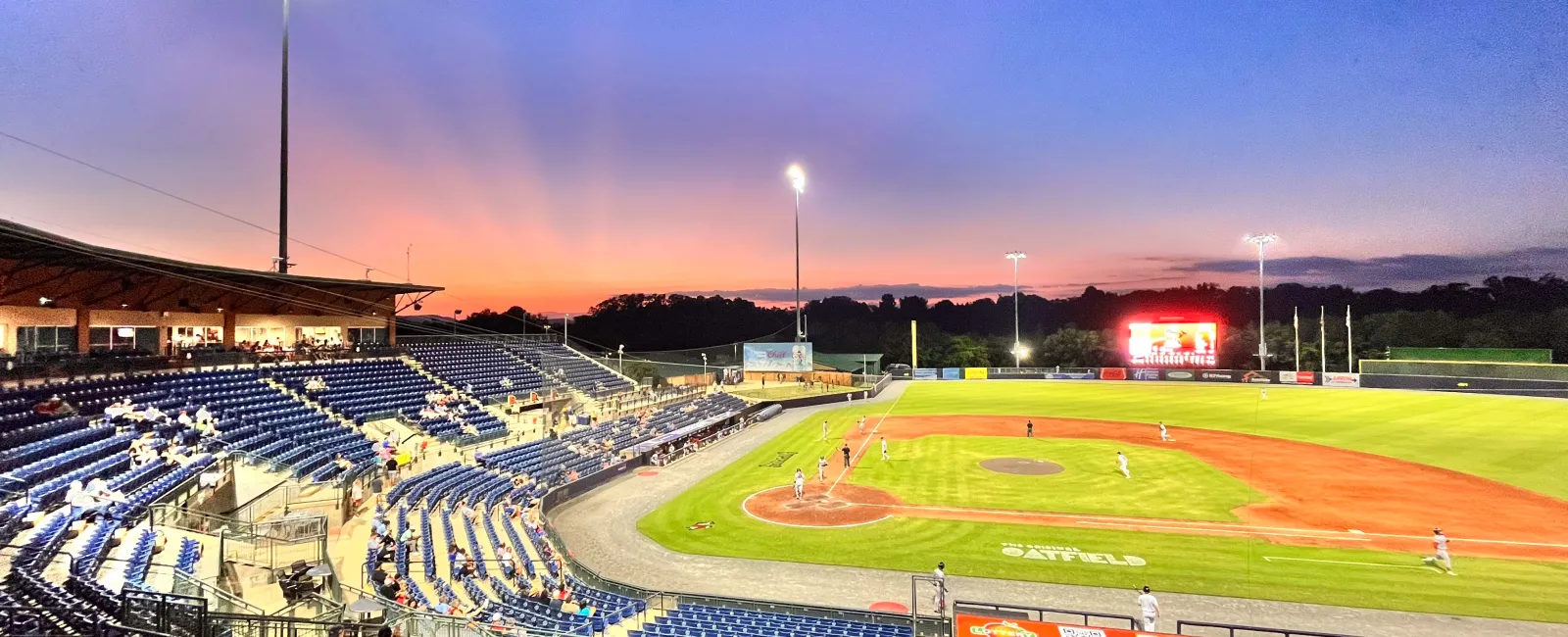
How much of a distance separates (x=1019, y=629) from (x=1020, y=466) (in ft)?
78.3

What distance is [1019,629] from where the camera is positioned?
11.5 meters

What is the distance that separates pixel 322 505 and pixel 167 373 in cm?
1301

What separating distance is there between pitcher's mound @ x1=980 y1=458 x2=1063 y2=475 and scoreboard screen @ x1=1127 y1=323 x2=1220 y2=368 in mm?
48522

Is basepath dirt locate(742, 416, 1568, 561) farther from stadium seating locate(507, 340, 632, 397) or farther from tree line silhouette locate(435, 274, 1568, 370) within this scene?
stadium seating locate(507, 340, 632, 397)

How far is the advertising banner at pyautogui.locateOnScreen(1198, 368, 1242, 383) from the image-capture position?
254 ft

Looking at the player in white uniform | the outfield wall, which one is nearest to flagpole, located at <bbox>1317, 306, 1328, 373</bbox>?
the outfield wall

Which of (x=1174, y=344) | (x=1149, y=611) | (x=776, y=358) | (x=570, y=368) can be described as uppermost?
(x=1174, y=344)

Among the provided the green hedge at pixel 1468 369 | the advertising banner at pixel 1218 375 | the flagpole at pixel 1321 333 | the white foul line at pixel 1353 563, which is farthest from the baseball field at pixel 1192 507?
the advertising banner at pixel 1218 375

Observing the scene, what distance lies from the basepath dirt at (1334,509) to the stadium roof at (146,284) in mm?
22511

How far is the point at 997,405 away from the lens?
60.3 meters

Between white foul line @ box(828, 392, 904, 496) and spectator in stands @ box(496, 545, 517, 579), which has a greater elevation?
spectator in stands @ box(496, 545, 517, 579)

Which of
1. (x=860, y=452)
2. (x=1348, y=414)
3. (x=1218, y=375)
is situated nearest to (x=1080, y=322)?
(x=1218, y=375)

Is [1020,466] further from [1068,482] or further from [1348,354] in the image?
[1348,354]

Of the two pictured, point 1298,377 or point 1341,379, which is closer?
point 1341,379
